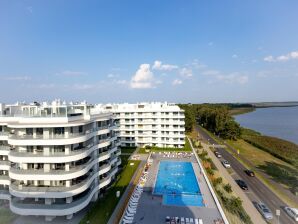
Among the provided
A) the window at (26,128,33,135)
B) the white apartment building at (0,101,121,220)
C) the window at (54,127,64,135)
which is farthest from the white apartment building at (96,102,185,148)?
the window at (54,127,64,135)

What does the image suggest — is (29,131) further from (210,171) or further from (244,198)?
(210,171)

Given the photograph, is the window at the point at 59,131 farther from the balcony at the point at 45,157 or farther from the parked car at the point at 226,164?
the parked car at the point at 226,164

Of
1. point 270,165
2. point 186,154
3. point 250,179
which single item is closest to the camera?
point 250,179

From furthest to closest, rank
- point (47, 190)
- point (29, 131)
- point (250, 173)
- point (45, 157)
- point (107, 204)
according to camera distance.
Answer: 1. point (250, 173)
2. point (107, 204)
3. point (29, 131)
4. point (47, 190)
5. point (45, 157)

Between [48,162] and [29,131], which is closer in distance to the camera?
[48,162]

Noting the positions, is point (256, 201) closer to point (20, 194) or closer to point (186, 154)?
point (186, 154)

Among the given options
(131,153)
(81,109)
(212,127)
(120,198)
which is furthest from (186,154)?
(212,127)

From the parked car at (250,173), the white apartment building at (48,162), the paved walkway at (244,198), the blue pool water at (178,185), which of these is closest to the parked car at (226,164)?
the paved walkway at (244,198)

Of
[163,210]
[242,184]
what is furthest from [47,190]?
[242,184]
